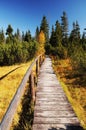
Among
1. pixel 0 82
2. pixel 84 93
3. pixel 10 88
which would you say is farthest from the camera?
pixel 0 82

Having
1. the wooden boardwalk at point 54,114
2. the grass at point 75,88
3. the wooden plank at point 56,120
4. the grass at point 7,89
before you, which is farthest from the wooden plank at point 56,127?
the grass at point 7,89

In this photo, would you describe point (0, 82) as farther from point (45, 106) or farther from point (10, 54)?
point (10, 54)

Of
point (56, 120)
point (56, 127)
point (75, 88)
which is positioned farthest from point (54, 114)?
point (75, 88)

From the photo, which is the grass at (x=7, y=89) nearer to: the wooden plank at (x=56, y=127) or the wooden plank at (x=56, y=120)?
the wooden plank at (x=56, y=120)

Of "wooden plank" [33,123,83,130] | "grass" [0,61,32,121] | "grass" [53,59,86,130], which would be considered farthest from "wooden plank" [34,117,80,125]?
"grass" [0,61,32,121]

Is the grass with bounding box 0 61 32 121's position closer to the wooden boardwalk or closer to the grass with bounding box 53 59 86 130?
the wooden boardwalk

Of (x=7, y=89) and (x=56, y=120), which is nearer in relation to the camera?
(x=56, y=120)

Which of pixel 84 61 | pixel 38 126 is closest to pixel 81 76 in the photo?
pixel 84 61

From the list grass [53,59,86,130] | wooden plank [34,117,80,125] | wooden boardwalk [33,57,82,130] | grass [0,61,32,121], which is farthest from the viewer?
grass [0,61,32,121]

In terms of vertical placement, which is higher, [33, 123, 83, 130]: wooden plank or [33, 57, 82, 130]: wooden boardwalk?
[33, 57, 82, 130]: wooden boardwalk

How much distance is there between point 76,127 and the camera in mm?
4898

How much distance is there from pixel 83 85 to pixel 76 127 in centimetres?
832

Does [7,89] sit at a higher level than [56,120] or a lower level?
lower

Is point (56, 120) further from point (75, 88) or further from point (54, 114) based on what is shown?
point (75, 88)
